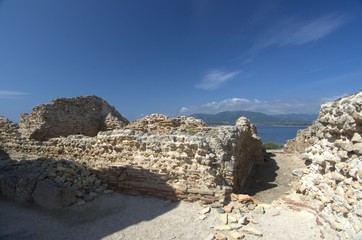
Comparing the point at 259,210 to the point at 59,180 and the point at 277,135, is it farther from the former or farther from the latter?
the point at 277,135

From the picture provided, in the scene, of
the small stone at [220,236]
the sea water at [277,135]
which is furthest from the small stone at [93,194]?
the sea water at [277,135]

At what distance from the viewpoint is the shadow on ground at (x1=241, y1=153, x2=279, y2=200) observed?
1000 centimetres

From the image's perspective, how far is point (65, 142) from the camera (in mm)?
10547

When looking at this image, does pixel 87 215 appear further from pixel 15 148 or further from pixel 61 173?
pixel 15 148

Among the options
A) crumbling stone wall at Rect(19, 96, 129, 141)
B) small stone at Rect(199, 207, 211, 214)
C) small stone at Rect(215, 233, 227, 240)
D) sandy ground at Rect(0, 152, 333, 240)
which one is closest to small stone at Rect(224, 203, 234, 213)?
sandy ground at Rect(0, 152, 333, 240)

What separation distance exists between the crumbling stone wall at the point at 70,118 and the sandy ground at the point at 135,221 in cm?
985

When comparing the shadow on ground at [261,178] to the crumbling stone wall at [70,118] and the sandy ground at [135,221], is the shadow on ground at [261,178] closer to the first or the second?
the sandy ground at [135,221]

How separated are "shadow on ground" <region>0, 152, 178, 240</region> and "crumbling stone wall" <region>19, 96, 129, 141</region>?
9346mm

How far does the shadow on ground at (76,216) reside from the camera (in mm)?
5906

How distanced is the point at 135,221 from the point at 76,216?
169cm

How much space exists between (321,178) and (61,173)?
729 cm

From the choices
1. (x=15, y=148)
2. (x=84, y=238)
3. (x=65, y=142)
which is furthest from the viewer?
(x=15, y=148)

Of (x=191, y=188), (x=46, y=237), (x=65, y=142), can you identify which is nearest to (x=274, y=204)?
(x=191, y=188)

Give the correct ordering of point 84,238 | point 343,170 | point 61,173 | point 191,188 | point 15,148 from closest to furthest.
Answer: point 343,170 < point 84,238 < point 191,188 < point 61,173 < point 15,148
